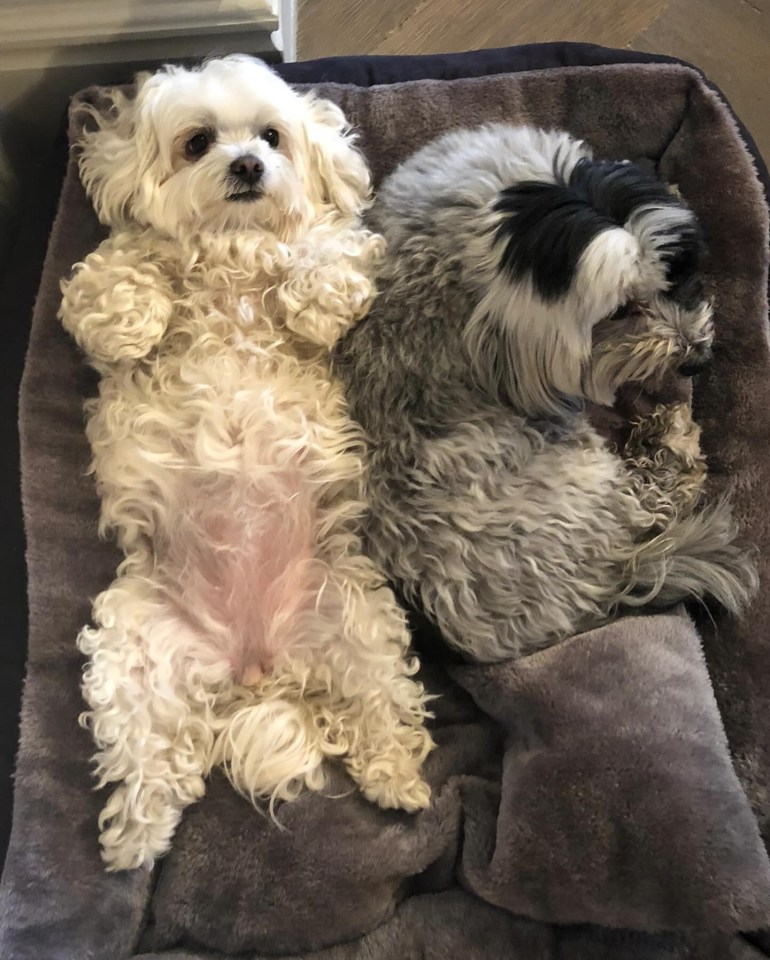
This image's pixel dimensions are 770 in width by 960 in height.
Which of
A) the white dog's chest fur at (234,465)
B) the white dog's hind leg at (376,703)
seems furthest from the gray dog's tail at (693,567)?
the white dog's chest fur at (234,465)

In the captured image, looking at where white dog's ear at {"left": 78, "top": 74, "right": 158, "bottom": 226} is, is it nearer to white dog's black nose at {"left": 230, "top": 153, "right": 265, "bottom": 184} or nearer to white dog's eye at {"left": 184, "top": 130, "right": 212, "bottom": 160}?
white dog's eye at {"left": 184, "top": 130, "right": 212, "bottom": 160}

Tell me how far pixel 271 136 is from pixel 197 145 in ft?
0.45

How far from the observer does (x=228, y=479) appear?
157 centimetres

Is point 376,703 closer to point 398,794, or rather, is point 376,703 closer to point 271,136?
point 398,794

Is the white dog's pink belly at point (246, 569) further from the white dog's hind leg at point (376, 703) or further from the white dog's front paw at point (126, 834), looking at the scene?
the white dog's front paw at point (126, 834)

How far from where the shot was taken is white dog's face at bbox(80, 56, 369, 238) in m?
1.52

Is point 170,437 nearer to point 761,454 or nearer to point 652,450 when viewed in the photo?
point 652,450

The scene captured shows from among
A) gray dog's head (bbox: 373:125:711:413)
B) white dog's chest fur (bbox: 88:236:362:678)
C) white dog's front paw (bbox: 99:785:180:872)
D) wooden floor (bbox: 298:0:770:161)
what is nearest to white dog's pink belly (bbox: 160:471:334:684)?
white dog's chest fur (bbox: 88:236:362:678)

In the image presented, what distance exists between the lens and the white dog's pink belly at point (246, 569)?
1.57 metres

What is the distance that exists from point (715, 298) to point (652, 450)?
1.18 ft

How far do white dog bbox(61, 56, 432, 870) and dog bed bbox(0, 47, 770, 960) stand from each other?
70mm

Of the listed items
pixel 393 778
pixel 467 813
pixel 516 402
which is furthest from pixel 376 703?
pixel 516 402

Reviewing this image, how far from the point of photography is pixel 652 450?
1734 millimetres

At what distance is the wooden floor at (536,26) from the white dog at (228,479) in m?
0.81
